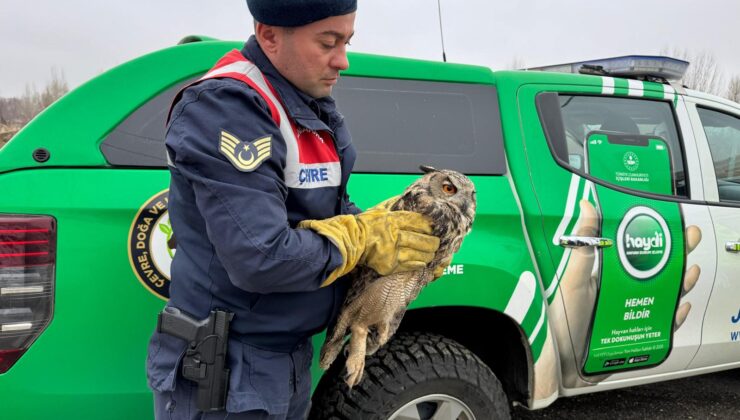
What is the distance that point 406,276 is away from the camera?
1267mm

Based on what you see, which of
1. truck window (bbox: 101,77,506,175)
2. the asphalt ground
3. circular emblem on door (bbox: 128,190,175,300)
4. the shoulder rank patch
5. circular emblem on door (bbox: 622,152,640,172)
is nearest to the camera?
the shoulder rank patch

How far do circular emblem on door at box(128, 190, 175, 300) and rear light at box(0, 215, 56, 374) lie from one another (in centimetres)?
20

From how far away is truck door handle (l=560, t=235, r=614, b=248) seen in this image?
2.08 metres

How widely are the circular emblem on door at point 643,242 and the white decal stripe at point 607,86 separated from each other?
548 millimetres

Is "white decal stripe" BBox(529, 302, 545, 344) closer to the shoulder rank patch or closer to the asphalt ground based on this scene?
the asphalt ground

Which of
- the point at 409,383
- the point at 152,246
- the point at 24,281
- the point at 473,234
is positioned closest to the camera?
the point at 24,281

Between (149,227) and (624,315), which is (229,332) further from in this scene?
(624,315)

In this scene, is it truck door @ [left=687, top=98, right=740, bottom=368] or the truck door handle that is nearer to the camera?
the truck door handle

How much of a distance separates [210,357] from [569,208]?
1537mm

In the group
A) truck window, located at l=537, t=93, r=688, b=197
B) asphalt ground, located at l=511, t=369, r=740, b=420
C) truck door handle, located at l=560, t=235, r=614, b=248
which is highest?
truck window, located at l=537, t=93, r=688, b=197

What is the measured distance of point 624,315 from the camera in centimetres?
220

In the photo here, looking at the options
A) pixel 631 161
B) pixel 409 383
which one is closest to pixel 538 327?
pixel 409 383

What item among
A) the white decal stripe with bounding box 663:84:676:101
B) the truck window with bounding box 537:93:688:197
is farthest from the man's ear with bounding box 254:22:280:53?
the white decal stripe with bounding box 663:84:676:101

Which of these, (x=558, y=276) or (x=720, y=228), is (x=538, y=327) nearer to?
(x=558, y=276)
